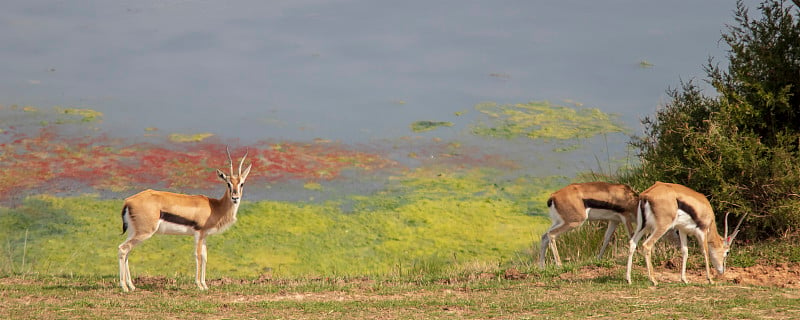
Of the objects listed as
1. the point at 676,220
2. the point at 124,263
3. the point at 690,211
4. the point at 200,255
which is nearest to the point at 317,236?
the point at 200,255

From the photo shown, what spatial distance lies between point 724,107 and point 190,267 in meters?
8.63

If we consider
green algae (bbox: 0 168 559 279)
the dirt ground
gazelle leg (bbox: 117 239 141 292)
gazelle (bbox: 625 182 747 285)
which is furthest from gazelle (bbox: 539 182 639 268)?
gazelle leg (bbox: 117 239 141 292)

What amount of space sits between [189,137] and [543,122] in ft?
28.6

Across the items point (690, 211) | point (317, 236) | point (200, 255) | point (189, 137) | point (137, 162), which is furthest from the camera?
point (189, 137)

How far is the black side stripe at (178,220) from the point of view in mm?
12586

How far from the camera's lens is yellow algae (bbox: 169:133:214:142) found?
2222 cm

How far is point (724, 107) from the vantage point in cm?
1494

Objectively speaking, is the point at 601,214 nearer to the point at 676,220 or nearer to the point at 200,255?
the point at 676,220

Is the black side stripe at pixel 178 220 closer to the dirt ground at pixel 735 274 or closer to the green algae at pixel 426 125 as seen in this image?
the dirt ground at pixel 735 274

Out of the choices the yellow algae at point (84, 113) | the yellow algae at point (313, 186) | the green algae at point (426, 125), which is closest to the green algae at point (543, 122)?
the green algae at point (426, 125)

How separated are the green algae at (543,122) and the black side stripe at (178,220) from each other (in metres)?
11.6

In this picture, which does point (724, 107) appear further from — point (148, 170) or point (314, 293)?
point (148, 170)

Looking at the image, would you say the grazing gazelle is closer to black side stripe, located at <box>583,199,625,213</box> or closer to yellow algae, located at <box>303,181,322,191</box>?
black side stripe, located at <box>583,199,625,213</box>

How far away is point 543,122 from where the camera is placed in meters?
24.8
